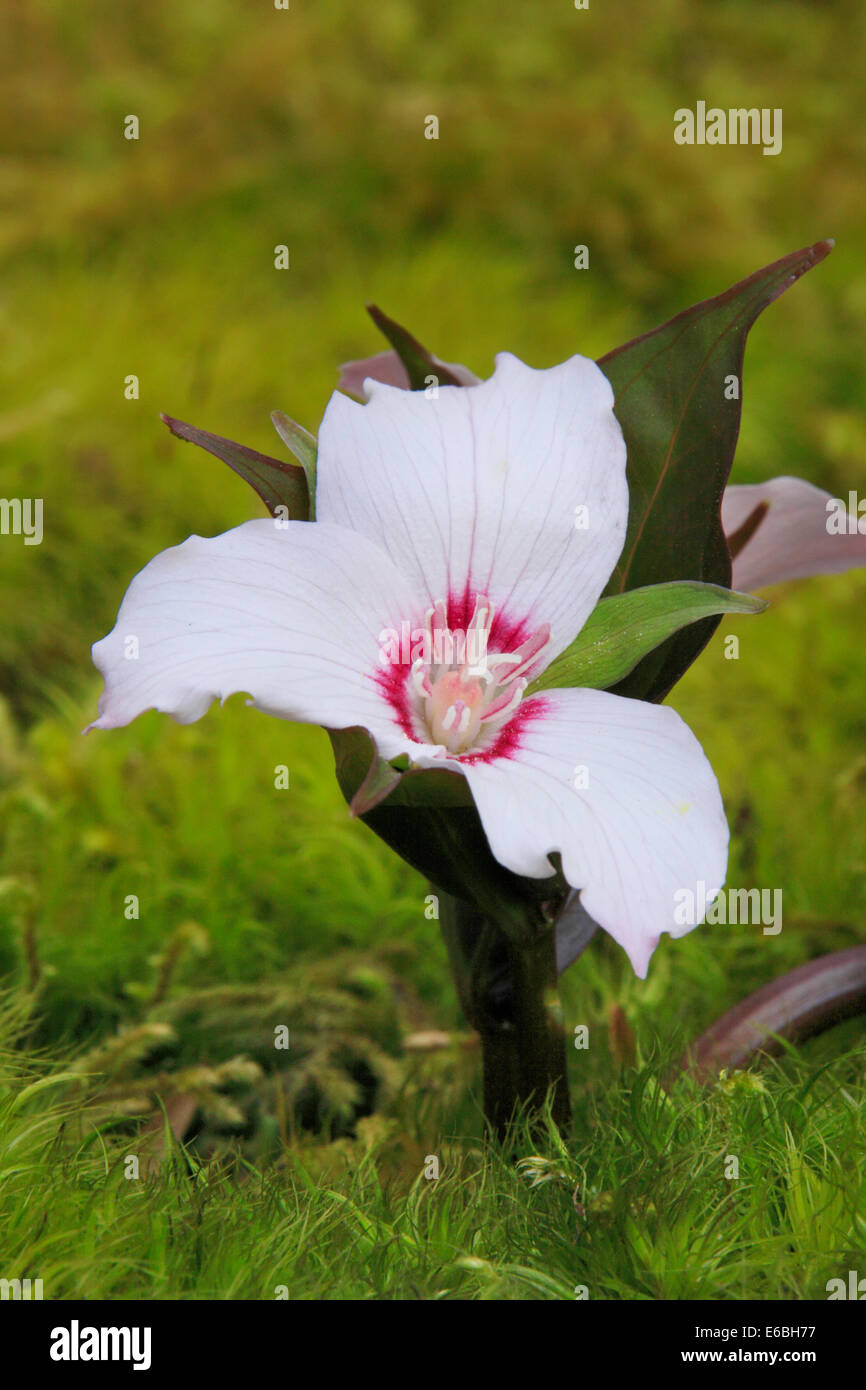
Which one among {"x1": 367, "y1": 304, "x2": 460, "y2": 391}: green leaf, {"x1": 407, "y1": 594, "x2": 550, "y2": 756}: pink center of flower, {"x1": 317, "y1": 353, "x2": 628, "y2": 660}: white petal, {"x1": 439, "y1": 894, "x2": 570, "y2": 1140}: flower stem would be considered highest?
{"x1": 367, "y1": 304, "x2": 460, "y2": 391}: green leaf

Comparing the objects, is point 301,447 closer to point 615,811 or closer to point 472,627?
point 472,627

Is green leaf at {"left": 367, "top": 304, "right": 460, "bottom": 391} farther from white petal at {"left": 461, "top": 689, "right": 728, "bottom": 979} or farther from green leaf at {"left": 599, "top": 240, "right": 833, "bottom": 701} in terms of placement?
white petal at {"left": 461, "top": 689, "right": 728, "bottom": 979}

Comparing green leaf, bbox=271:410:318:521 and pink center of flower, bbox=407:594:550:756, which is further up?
green leaf, bbox=271:410:318:521

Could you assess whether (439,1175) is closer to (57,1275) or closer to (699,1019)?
(57,1275)

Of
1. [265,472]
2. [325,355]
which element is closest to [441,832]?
[265,472]

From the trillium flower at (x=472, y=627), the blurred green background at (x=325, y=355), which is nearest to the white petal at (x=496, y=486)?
the trillium flower at (x=472, y=627)

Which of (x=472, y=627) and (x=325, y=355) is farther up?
(x=325, y=355)

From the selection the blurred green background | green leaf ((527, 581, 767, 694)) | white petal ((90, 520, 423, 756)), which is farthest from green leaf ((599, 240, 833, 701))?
the blurred green background

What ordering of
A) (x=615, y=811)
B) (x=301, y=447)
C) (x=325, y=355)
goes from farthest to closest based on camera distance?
(x=325, y=355), (x=301, y=447), (x=615, y=811)
